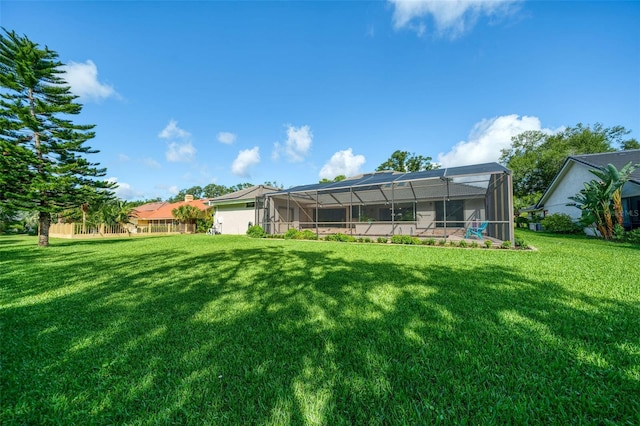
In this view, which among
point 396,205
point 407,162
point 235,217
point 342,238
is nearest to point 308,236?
point 342,238

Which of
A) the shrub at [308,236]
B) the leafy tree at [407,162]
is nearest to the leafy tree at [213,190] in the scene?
the leafy tree at [407,162]

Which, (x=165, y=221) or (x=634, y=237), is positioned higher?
(x=165, y=221)

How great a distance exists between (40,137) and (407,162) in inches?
1466

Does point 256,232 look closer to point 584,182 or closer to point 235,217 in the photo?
point 235,217

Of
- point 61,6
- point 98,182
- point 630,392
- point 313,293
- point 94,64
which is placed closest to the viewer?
point 630,392

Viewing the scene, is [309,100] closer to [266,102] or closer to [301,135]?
[266,102]

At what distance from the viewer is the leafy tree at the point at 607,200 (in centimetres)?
988

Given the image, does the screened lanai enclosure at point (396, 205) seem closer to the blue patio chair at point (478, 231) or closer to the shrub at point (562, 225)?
the blue patio chair at point (478, 231)

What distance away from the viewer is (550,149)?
27875 mm

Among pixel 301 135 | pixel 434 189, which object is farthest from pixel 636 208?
pixel 301 135

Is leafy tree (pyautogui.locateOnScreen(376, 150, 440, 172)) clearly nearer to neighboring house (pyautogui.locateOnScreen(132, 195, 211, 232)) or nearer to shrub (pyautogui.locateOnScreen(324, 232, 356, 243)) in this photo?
neighboring house (pyautogui.locateOnScreen(132, 195, 211, 232))

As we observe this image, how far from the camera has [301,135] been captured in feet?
83.1

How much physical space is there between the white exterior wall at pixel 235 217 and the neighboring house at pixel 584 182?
1953 cm

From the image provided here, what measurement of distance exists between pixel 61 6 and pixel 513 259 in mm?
15849
